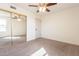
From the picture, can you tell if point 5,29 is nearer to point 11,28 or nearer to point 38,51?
point 11,28

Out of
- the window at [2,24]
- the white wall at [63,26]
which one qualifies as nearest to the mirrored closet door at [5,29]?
the window at [2,24]

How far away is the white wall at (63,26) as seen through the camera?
4184 millimetres

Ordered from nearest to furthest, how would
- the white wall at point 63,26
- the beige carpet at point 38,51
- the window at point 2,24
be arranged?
Answer: the beige carpet at point 38,51, the window at point 2,24, the white wall at point 63,26

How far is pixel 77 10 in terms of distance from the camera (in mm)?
4094

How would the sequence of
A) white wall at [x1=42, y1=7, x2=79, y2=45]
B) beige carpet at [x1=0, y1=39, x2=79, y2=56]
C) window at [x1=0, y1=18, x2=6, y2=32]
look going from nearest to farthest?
beige carpet at [x1=0, y1=39, x2=79, y2=56] → window at [x1=0, y1=18, x2=6, y2=32] → white wall at [x1=42, y1=7, x2=79, y2=45]

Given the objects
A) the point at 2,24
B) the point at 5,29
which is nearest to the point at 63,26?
the point at 5,29

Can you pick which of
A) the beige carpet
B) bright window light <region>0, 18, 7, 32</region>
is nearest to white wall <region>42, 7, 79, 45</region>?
the beige carpet

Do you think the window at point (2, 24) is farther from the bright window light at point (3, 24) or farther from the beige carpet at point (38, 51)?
the beige carpet at point (38, 51)

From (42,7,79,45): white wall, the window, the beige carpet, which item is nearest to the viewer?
the beige carpet

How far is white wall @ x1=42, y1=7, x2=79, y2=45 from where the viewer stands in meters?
4.18

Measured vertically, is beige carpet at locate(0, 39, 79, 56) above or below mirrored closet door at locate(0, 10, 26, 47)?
below

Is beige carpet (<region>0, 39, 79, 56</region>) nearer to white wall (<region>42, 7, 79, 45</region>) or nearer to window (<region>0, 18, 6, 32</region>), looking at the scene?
window (<region>0, 18, 6, 32</region>)

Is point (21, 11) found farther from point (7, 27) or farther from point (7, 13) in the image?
point (7, 27)

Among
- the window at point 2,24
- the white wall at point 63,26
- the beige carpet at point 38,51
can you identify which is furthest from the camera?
the white wall at point 63,26
